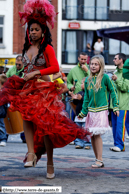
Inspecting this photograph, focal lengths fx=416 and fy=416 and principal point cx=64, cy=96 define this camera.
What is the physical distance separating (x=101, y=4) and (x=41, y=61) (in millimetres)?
30272

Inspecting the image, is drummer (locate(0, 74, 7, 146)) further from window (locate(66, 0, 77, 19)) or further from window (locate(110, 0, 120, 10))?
window (locate(110, 0, 120, 10))

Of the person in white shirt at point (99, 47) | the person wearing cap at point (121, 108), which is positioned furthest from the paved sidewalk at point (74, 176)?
the person in white shirt at point (99, 47)

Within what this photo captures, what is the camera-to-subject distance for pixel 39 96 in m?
4.76

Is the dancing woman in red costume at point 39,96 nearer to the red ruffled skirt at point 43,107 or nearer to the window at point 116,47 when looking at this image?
the red ruffled skirt at point 43,107

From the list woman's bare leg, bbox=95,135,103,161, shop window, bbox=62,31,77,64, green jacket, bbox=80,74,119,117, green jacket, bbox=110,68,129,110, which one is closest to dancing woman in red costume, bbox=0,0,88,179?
woman's bare leg, bbox=95,135,103,161

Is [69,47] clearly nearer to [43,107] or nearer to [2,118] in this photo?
[2,118]

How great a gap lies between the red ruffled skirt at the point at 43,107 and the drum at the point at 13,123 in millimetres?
5096

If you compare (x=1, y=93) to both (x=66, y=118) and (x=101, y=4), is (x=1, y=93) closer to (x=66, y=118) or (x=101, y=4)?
(x=66, y=118)

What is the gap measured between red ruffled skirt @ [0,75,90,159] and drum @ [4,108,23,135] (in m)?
5.10

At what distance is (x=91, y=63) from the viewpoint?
6.36m

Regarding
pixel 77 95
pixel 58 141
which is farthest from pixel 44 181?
pixel 77 95

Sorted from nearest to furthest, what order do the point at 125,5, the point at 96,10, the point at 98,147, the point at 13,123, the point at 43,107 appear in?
the point at 43,107
the point at 98,147
the point at 13,123
the point at 96,10
the point at 125,5

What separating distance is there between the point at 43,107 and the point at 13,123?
557 centimetres

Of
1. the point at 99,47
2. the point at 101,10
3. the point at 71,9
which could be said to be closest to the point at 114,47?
the point at 99,47
